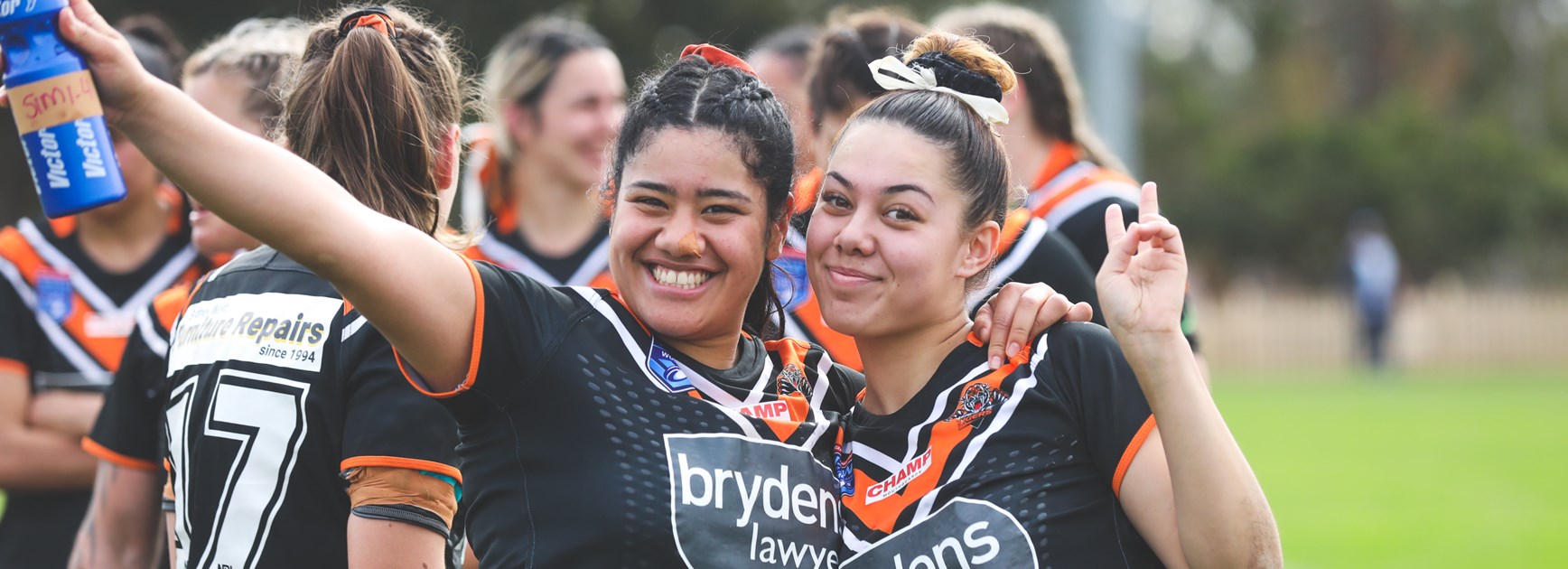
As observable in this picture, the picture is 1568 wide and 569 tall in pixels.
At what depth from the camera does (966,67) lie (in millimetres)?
3035

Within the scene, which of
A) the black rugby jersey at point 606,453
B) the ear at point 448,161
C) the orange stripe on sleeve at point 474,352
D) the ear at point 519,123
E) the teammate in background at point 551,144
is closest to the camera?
the orange stripe on sleeve at point 474,352

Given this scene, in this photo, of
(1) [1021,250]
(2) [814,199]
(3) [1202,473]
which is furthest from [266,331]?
(1) [1021,250]

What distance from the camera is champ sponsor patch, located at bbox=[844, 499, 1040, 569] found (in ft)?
8.34

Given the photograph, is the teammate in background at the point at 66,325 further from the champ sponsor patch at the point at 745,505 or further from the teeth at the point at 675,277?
the champ sponsor patch at the point at 745,505

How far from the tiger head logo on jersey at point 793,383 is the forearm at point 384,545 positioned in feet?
2.37

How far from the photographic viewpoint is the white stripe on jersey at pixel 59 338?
404cm

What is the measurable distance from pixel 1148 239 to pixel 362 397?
1.42m

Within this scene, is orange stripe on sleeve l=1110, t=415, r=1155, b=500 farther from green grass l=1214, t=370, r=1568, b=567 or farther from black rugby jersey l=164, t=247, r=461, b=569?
green grass l=1214, t=370, r=1568, b=567

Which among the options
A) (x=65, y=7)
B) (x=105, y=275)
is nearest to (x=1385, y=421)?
(x=105, y=275)

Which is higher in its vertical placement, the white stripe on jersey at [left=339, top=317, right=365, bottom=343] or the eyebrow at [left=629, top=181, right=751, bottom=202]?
the eyebrow at [left=629, top=181, right=751, bottom=202]

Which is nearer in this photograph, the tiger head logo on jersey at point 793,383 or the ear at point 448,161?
the tiger head logo on jersey at point 793,383

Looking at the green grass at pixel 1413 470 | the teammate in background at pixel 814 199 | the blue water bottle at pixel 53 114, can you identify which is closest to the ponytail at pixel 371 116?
the blue water bottle at pixel 53 114

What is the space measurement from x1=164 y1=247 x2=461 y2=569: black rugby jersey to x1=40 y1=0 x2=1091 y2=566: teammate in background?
0.07 meters

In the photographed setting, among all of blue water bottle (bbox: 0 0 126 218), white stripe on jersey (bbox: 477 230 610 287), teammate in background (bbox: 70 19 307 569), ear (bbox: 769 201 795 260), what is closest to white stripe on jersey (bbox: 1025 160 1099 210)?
white stripe on jersey (bbox: 477 230 610 287)
